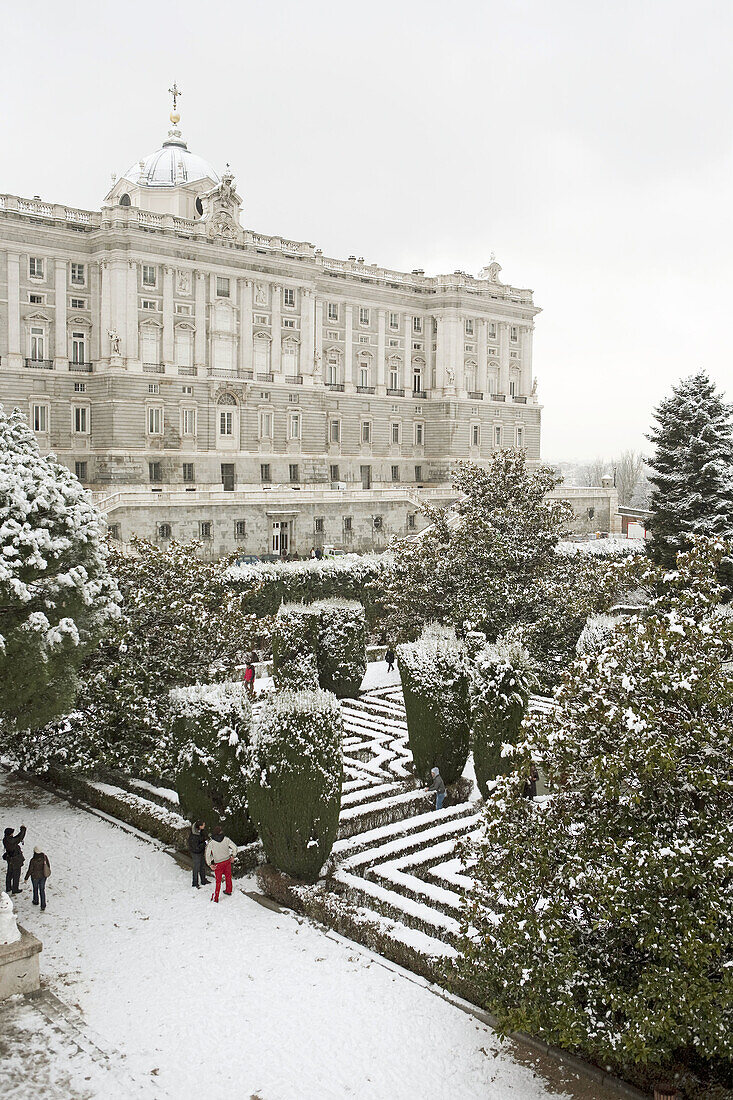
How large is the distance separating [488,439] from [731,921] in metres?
66.5

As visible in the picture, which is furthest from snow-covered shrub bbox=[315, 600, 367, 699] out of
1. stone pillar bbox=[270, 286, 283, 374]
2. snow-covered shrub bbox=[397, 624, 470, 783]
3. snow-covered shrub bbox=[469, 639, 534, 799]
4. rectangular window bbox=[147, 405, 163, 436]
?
stone pillar bbox=[270, 286, 283, 374]

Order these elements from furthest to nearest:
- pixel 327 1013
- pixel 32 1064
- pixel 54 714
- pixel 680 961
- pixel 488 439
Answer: pixel 488 439 → pixel 54 714 → pixel 327 1013 → pixel 32 1064 → pixel 680 961

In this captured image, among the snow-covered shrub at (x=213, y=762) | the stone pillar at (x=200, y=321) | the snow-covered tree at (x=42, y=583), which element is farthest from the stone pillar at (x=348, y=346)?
the snow-covered shrub at (x=213, y=762)

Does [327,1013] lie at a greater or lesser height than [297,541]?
lesser

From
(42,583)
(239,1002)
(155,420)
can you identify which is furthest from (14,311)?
(239,1002)

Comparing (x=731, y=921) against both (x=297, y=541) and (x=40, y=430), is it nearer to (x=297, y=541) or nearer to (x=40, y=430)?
(x=297, y=541)

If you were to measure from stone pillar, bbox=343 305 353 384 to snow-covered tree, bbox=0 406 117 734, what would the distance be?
50.3 meters

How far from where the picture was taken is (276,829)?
16.2 metres

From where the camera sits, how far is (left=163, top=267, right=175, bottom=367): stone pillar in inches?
2250

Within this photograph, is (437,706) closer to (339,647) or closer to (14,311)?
(339,647)

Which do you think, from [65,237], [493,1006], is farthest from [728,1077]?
[65,237]

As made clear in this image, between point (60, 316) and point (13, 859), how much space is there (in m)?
45.2

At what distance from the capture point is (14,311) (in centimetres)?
5366

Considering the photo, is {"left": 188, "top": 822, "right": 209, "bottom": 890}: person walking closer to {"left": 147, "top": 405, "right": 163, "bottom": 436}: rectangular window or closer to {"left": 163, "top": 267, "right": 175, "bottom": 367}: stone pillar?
{"left": 147, "top": 405, "right": 163, "bottom": 436}: rectangular window
